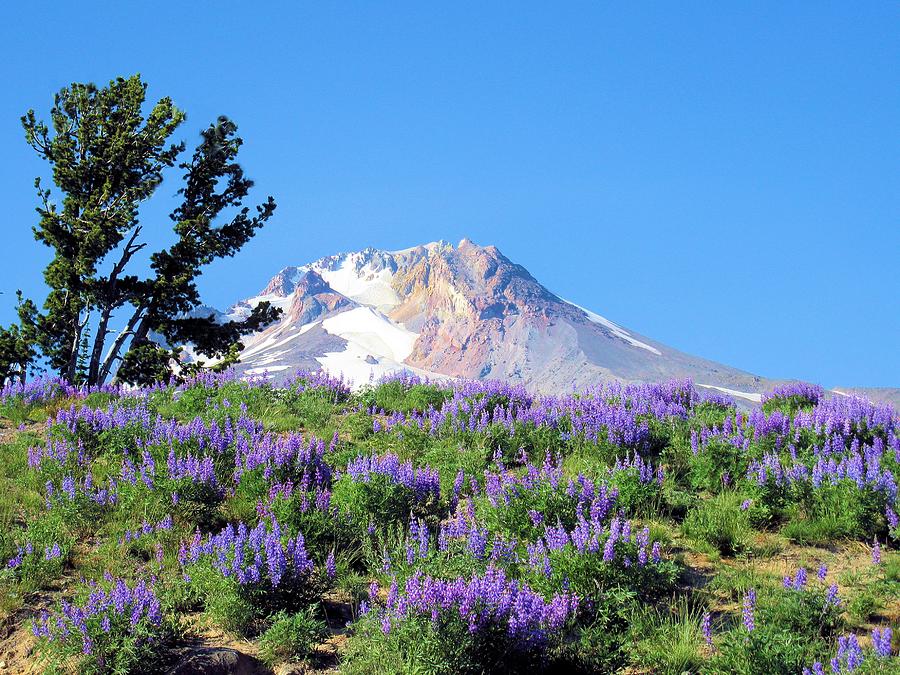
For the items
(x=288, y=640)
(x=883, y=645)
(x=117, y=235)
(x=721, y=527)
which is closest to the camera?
(x=883, y=645)

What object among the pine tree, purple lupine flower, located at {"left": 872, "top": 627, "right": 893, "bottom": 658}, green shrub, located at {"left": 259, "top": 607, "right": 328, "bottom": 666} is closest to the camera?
purple lupine flower, located at {"left": 872, "top": 627, "right": 893, "bottom": 658}

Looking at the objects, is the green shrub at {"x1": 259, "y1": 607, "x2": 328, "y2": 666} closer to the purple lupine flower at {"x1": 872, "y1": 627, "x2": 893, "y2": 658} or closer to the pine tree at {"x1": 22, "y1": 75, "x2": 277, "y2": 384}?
the purple lupine flower at {"x1": 872, "y1": 627, "x2": 893, "y2": 658}

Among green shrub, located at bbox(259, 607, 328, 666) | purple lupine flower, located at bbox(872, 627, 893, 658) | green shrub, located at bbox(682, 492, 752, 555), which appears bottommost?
green shrub, located at bbox(259, 607, 328, 666)

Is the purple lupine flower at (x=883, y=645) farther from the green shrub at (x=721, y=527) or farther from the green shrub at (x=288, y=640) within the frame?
the green shrub at (x=288, y=640)

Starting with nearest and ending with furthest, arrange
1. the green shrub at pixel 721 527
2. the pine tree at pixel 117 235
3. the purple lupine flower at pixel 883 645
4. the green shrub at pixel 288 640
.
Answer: the purple lupine flower at pixel 883 645
the green shrub at pixel 288 640
the green shrub at pixel 721 527
the pine tree at pixel 117 235

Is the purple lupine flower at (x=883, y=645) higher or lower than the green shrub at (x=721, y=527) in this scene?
lower

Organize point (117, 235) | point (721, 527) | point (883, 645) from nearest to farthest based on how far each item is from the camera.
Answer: point (883, 645), point (721, 527), point (117, 235)

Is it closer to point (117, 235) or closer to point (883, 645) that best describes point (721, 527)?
point (883, 645)

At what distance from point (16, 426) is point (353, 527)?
7.99 metres

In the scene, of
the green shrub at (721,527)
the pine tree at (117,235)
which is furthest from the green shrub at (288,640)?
the pine tree at (117,235)

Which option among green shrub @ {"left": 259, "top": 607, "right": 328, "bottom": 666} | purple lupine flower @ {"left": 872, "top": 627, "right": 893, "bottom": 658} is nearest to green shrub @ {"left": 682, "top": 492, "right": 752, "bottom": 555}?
purple lupine flower @ {"left": 872, "top": 627, "right": 893, "bottom": 658}

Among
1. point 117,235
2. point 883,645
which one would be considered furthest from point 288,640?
point 117,235

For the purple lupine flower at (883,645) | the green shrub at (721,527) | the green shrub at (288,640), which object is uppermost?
the green shrub at (721,527)

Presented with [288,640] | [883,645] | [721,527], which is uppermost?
[721,527]
